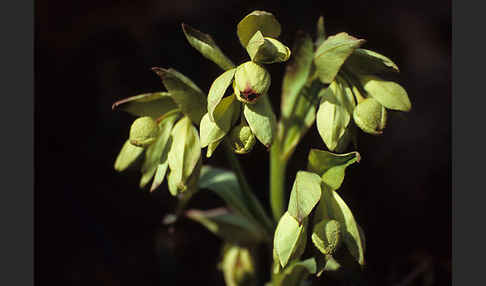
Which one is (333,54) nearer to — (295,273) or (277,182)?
(277,182)

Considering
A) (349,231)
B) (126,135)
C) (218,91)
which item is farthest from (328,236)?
(126,135)

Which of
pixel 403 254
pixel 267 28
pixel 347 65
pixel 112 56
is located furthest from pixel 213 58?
pixel 403 254

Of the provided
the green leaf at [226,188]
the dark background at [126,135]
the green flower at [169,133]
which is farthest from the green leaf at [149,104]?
the dark background at [126,135]

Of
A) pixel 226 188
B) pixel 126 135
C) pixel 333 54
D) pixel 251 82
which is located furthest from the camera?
pixel 126 135

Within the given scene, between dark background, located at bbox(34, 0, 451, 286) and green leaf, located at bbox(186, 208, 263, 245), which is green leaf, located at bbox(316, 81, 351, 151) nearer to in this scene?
green leaf, located at bbox(186, 208, 263, 245)

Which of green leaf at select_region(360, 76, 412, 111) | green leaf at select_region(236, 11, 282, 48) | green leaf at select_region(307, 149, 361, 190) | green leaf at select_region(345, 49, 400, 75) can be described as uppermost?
green leaf at select_region(236, 11, 282, 48)

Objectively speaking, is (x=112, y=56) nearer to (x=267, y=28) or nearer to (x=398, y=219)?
(x=267, y=28)

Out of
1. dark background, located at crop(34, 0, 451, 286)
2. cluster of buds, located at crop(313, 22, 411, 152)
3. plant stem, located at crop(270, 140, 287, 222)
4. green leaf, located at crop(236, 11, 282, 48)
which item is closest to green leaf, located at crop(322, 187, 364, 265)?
cluster of buds, located at crop(313, 22, 411, 152)

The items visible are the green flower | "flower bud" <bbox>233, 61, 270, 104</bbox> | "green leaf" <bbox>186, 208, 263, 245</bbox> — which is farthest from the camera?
"green leaf" <bbox>186, 208, 263, 245</bbox>
